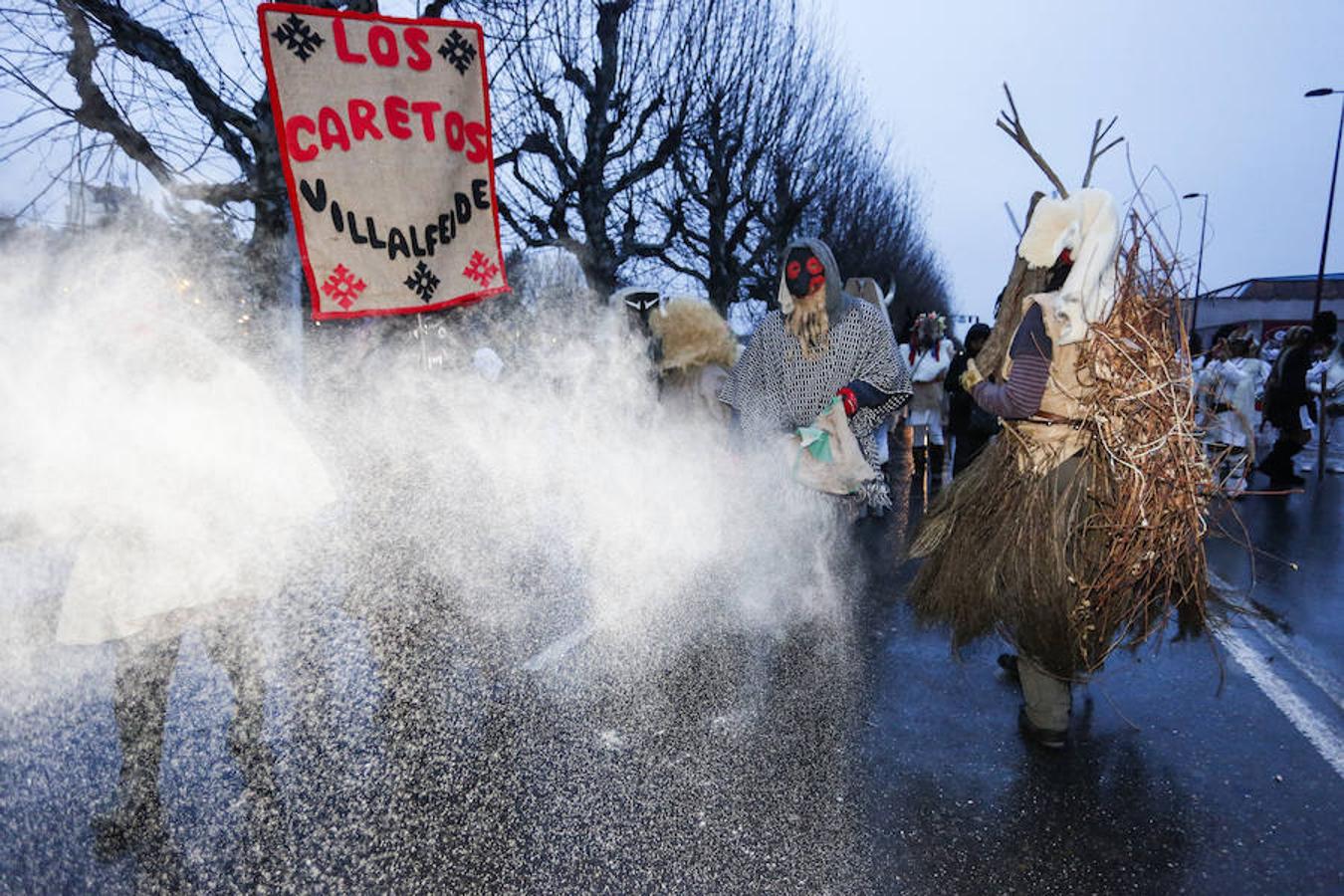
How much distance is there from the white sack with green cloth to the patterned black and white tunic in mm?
134

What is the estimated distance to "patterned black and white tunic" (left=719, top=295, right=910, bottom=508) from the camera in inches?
167

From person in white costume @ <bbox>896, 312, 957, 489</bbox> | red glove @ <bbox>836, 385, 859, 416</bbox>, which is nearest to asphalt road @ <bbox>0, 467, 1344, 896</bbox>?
red glove @ <bbox>836, 385, 859, 416</bbox>

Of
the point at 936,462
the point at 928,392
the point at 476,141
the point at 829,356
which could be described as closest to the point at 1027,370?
the point at 829,356

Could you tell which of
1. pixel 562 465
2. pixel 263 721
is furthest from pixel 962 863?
pixel 562 465

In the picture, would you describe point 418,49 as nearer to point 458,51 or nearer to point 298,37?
point 458,51

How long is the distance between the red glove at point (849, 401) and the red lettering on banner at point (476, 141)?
217cm

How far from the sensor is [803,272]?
4188 mm

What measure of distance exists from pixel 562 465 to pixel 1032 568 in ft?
18.1

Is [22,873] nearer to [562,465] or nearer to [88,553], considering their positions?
[88,553]

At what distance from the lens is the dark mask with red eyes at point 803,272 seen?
4172mm

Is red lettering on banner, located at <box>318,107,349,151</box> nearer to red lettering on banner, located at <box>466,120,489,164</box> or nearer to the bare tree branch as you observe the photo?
red lettering on banner, located at <box>466,120,489,164</box>

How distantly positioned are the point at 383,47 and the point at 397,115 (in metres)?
0.29

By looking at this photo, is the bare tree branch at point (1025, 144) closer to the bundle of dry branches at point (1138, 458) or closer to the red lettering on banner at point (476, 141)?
the bundle of dry branches at point (1138, 458)

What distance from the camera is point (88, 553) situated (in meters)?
2.48
